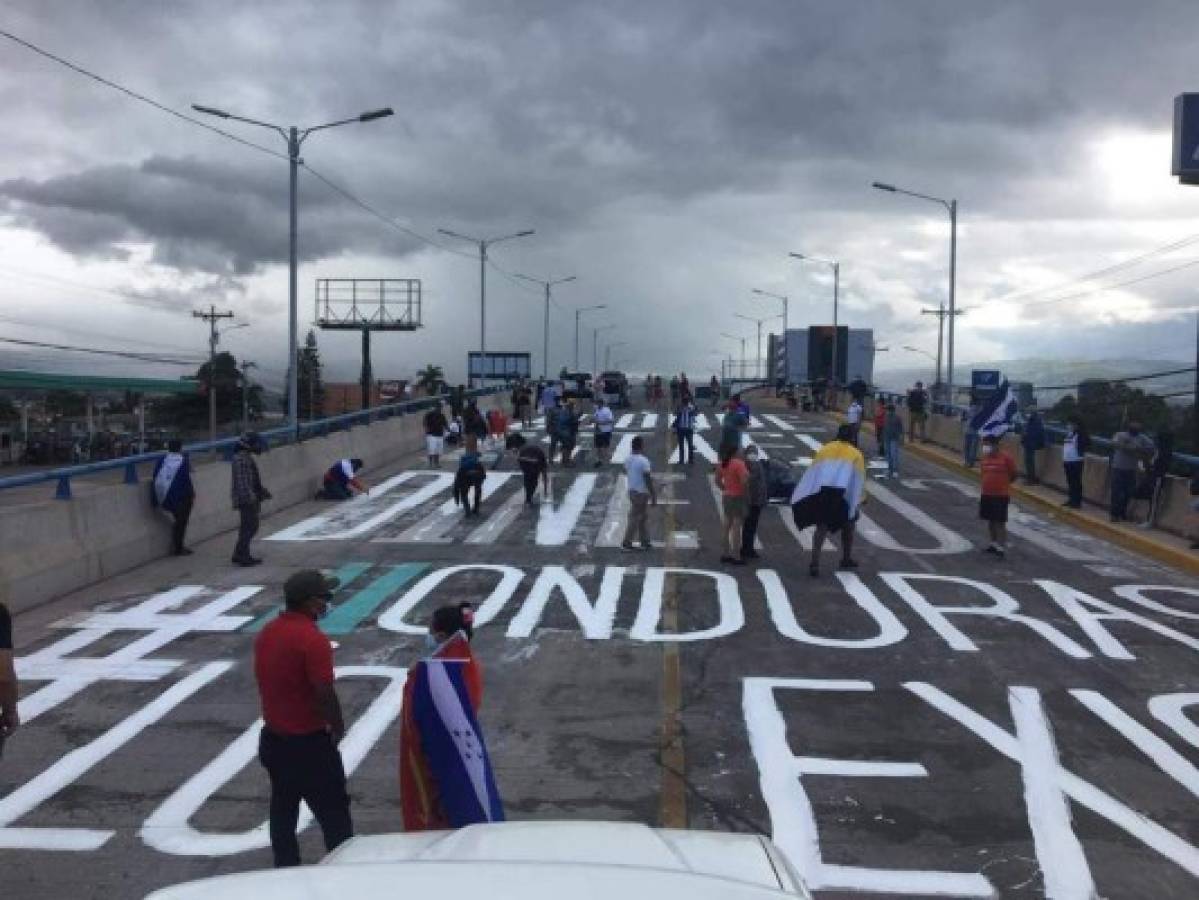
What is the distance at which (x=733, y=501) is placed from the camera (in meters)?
15.0

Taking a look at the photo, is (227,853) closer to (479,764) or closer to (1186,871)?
(479,764)

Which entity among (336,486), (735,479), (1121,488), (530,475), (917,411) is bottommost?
(336,486)

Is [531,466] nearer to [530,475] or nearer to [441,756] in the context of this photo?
[530,475]

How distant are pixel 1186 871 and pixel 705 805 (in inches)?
103

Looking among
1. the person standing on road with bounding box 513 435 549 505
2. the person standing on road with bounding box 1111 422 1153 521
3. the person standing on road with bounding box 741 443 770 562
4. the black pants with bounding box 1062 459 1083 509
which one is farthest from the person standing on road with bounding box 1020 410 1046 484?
the person standing on road with bounding box 513 435 549 505

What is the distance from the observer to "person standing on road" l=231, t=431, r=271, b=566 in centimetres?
1446

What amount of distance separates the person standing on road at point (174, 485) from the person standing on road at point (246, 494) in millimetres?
924

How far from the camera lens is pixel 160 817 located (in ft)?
21.8

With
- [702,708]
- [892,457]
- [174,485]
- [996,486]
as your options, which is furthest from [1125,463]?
[174,485]

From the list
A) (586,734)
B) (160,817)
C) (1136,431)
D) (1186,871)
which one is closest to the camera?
(1186,871)

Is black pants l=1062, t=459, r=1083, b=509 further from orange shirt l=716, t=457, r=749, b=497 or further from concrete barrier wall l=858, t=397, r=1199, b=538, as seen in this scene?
orange shirt l=716, t=457, r=749, b=497

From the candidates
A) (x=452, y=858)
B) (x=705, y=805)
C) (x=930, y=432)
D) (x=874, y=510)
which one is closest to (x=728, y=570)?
(x=874, y=510)

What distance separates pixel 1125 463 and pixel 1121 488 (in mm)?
452

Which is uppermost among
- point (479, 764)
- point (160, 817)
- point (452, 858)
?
point (452, 858)
